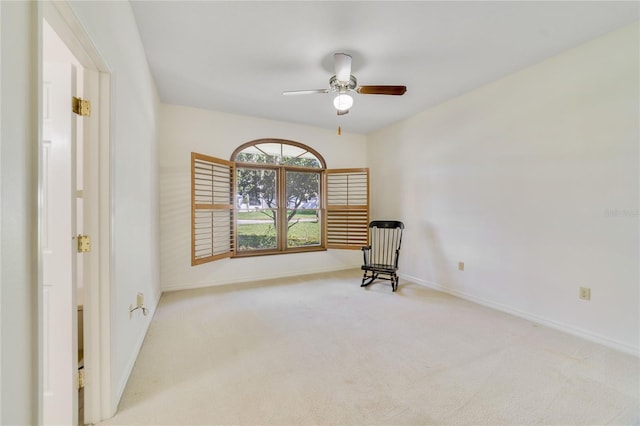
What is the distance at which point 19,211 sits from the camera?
735mm

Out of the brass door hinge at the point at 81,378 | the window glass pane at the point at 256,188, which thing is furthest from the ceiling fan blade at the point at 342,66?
the brass door hinge at the point at 81,378

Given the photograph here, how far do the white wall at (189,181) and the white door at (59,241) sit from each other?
236cm

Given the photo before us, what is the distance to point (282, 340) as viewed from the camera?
2346mm

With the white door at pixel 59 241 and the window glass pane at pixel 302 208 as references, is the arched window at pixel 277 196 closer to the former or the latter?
the window glass pane at pixel 302 208

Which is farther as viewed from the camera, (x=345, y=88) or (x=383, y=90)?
(x=345, y=88)

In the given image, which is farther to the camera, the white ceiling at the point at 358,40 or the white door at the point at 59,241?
the white ceiling at the point at 358,40

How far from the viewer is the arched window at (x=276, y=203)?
147 inches

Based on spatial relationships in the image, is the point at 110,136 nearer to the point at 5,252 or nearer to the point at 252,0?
the point at 5,252

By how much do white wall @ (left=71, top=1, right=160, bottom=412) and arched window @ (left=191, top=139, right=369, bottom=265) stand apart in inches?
A: 46.8

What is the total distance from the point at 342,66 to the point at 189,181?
268cm

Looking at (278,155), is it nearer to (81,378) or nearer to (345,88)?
(345,88)

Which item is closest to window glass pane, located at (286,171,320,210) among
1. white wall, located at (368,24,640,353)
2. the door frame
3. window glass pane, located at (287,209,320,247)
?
window glass pane, located at (287,209,320,247)

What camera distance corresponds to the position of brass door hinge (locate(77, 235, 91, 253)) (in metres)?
1.42

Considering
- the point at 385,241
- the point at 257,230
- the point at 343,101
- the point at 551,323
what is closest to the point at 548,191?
the point at 551,323
